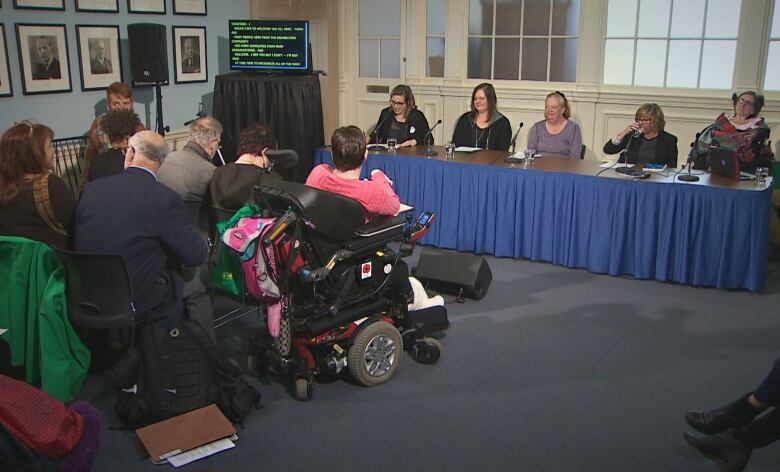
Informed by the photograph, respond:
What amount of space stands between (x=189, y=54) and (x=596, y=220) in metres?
4.05

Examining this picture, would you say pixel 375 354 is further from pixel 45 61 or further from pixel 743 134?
pixel 45 61

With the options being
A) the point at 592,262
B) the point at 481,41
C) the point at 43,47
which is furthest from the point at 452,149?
the point at 43,47

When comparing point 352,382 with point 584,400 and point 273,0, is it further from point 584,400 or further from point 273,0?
point 273,0

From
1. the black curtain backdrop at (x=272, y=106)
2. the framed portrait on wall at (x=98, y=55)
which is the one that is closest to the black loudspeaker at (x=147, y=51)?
the framed portrait on wall at (x=98, y=55)

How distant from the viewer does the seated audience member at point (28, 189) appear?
11.4 ft

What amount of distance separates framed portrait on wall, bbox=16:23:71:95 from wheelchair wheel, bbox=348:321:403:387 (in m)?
3.69

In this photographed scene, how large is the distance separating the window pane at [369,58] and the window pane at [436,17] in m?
0.61

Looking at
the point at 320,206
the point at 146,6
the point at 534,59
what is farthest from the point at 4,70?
the point at 534,59

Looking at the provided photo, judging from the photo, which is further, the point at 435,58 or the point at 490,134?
the point at 435,58

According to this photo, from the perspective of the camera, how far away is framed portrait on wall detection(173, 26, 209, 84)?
689cm

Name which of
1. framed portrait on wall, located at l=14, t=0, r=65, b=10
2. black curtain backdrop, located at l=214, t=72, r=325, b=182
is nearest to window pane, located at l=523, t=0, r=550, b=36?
black curtain backdrop, located at l=214, t=72, r=325, b=182

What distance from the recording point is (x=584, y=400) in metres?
3.53

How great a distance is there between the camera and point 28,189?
3492mm

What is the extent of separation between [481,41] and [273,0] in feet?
7.22
